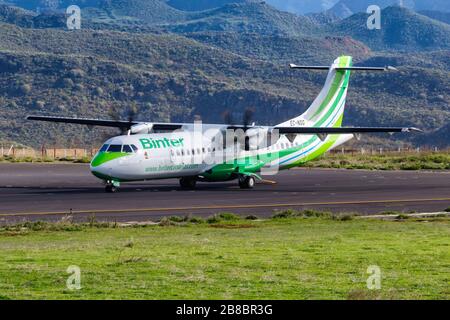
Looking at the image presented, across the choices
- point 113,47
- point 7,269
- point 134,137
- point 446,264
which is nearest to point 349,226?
point 446,264

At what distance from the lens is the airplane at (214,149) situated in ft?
139

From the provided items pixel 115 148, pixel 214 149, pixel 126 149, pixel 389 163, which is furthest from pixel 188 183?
pixel 389 163

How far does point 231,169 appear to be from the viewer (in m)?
47.0

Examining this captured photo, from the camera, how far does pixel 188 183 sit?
47188mm

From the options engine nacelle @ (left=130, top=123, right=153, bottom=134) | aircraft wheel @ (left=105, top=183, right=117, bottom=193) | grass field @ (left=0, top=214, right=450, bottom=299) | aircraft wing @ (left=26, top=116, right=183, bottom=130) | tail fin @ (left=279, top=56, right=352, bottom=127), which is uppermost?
tail fin @ (left=279, top=56, right=352, bottom=127)

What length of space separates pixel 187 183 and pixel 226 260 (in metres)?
26.7

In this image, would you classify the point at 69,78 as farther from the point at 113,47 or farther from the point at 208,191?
the point at 208,191

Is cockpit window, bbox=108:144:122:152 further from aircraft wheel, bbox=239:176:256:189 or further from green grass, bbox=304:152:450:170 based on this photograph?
green grass, bbox=304:152:450:170

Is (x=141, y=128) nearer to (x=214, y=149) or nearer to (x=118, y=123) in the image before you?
(x=118, y=123)

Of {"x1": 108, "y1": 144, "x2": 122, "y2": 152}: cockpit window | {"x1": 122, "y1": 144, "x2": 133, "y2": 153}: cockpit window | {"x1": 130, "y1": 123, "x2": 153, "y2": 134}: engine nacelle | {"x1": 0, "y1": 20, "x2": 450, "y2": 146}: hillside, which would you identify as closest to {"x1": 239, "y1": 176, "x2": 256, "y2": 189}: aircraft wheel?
{"x1": 130, "y1": 123, "x2": 153, "y2": 134}: engine nacelle

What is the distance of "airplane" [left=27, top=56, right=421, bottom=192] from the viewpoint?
42.3 m

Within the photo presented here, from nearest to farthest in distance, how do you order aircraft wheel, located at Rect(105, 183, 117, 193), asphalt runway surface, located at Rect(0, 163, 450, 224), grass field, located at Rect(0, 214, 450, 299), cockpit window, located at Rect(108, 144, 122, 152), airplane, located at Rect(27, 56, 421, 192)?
grass field, located at Rect(0, 214, 450, 299) → asphalt runway surface, located at Rect(0, 163, 450, 224) → cockpit window, located at Rect(108, 144, 122, 152) → airplane, located at Rect(27, 56, 421, 192) → aircraft wheel, located at Rect(105, 183, 117, 193)

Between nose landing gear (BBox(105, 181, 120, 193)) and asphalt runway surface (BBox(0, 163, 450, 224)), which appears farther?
nose landing gear (BBox(105, 181, 120, 193))

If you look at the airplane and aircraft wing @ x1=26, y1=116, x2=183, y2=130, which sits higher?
aircraft wing @ x1=26, y1=116, x2=183, y2=130
